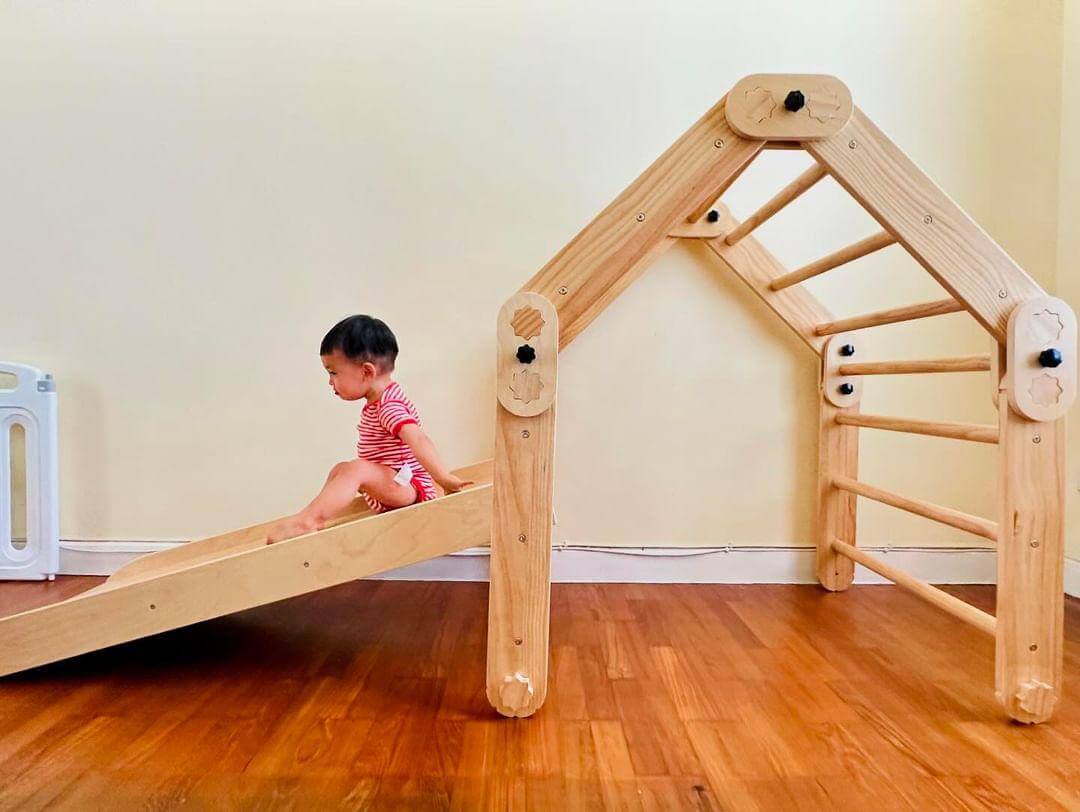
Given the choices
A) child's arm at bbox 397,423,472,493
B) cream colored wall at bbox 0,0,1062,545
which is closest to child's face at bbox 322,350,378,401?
child's arm at bbox 397,423,472,493

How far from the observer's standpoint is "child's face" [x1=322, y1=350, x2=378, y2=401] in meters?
1.44

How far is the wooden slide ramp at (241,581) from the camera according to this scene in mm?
1203

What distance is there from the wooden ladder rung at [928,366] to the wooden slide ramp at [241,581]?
0.94 metres

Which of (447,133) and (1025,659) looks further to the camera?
(447,133)

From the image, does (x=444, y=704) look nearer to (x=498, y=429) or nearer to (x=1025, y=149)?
(x=498, y=429)

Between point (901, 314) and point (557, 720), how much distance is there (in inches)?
39.9

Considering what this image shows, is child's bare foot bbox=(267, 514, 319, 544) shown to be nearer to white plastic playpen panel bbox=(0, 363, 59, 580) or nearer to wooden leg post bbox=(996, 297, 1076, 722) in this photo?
white plastic playpen panel bbox=(0, 363, 59, 580)

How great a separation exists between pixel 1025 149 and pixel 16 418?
2.88m

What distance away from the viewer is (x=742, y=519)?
6.32 ft

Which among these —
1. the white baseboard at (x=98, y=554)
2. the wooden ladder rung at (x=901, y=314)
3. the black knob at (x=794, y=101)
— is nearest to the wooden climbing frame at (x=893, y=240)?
the black knob at (x=794, y=101)

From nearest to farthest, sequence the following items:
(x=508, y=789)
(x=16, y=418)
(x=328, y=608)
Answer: (x=508, y=789) < (x=328, y=608) < (x=16, y=418)

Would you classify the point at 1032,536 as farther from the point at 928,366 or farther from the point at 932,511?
the point at 928,366

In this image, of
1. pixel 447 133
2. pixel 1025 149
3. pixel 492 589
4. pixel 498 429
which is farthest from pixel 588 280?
pixel 1025 149

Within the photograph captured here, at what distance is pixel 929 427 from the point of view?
139 cm
